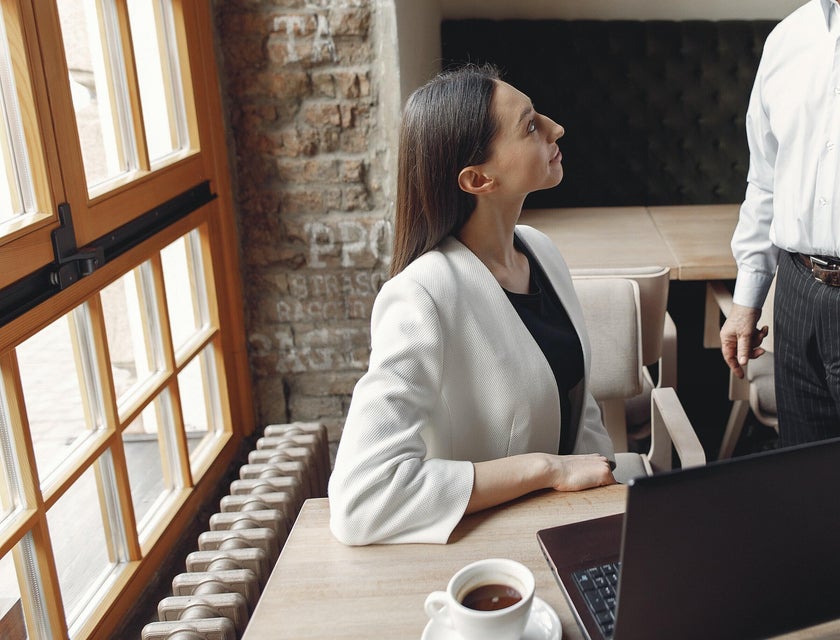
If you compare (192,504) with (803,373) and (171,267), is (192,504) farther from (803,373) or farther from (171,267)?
(803,373)

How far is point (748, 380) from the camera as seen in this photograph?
2.64m

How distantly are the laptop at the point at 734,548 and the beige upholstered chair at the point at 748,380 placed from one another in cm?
150

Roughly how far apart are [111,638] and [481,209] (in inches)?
50.5

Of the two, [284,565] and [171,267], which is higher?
[171,267]

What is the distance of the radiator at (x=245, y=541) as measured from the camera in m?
1.48

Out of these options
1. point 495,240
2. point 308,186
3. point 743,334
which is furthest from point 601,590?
point 308,186

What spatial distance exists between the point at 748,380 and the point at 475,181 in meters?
1.58

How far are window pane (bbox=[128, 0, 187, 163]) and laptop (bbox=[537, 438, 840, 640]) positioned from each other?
1.82m

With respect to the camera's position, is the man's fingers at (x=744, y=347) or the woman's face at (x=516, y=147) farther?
the man's fingers at (x=744, y=347)

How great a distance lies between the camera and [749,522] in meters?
0.83

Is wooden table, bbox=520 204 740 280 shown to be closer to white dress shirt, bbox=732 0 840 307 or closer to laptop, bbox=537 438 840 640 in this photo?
white dress shirt, bbox=732 0 840 307

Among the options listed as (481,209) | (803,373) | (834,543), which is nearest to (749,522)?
(834,543)

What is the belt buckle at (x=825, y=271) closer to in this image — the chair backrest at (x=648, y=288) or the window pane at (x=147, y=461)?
the chair backrest at (x=648, y=288)

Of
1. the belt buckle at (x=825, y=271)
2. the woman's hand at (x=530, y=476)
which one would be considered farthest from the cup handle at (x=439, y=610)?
the belt buckle at (x=825, y=271)
